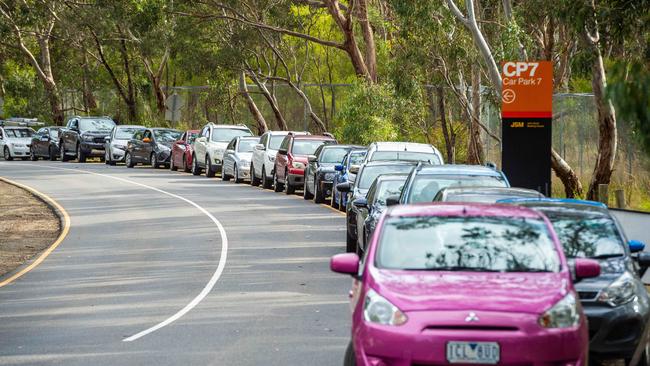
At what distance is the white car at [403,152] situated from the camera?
92.8ft

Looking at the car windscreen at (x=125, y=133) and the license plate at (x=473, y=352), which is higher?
the license plate at (x=473, y=352)

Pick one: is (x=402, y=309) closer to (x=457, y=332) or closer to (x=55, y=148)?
(x=457, y=332)

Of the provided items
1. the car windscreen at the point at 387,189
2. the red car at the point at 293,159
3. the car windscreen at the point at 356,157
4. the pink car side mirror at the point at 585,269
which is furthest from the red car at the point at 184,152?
the pink car side mirror at the point at 585,269

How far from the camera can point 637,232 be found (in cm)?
1661

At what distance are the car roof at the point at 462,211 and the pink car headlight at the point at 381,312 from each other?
1.38 m

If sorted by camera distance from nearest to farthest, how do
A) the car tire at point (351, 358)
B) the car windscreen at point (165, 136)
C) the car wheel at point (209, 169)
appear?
the car tire at point (351, 358) < the car wheel at point (209, 169) < the car windscreen at point (165, 136)

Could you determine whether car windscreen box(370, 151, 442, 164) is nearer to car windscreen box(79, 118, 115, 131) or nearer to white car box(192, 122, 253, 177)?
white car box(192, 122, 253, 177)

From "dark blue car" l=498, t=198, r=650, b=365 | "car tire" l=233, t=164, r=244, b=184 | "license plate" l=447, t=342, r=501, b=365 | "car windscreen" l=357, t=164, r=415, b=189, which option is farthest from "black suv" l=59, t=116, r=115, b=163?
"license plate" l=447, t=342, r=501, b=365

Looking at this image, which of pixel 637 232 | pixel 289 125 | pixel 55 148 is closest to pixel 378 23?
pixel 289 125

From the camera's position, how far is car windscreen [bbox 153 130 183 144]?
5472 centimetres

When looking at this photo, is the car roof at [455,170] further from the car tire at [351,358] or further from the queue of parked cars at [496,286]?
the car tire at [351,358]

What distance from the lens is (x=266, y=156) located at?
Result: 42.1 meters

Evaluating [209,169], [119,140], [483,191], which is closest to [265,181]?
[209,169]

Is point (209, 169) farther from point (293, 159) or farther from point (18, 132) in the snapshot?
point (18, 132)
